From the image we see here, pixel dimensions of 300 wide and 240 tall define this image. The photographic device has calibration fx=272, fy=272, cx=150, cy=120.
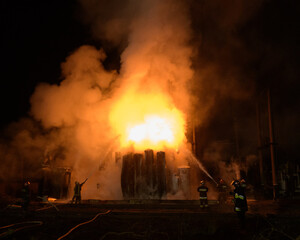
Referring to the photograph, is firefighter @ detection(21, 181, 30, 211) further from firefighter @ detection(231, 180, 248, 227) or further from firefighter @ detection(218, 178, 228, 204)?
firefighter @ detection(218, 178, 228, 204)

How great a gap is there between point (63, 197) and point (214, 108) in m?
15.5

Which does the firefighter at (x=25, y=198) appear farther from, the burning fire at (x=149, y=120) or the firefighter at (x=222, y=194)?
the firefighter at (x=222, y=194)

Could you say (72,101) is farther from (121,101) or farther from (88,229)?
(88,229)

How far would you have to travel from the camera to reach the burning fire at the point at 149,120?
1778 centimetres

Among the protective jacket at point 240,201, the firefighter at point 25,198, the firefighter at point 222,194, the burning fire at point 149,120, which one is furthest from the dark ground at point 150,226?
the burning fire at point 149,120

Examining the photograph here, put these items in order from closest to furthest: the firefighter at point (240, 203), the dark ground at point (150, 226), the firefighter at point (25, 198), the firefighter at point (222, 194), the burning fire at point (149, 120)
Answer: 1. the dark ground at point (150, 226)
2. the firefighter at point (240, 203)
3. the firefighter at point (25, 198)
4. the firefighter at point (222, 194)
5. the burning fire at point (149, 120)

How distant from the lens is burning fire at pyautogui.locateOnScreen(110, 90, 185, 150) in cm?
1778

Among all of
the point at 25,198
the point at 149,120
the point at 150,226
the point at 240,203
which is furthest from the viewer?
the point at 149,120

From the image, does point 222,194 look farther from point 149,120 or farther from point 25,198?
point 25,198

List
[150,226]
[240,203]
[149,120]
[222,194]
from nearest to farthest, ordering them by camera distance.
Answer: [150,226]
[240,203]
[222,194]
[149,120]

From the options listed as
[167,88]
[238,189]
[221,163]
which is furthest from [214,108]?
[238,189]

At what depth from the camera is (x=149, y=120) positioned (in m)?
18.4

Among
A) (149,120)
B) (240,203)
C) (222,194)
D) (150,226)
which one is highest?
(149,120)

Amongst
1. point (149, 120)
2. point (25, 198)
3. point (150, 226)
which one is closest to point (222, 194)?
point (150, 226)
